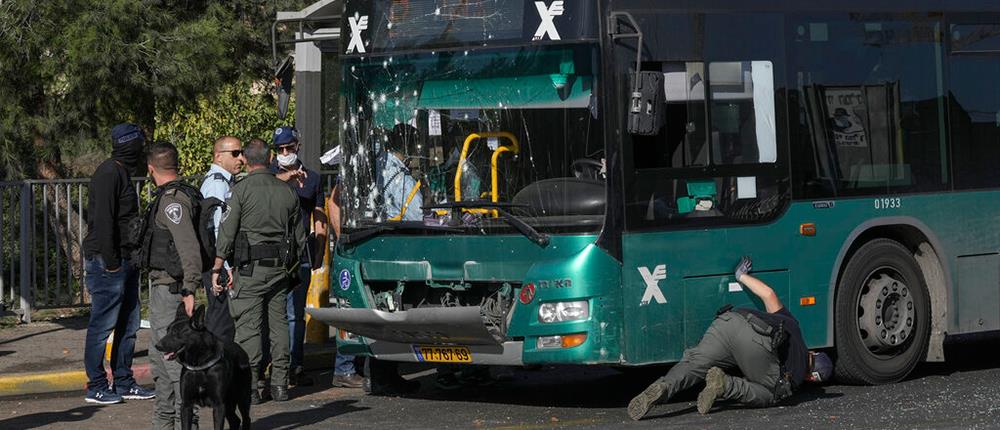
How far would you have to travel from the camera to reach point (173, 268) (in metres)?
9.28

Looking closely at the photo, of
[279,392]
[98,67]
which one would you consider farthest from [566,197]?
[98,67]

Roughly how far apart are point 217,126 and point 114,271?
14.6 meters

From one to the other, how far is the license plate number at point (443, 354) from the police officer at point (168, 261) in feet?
6.48

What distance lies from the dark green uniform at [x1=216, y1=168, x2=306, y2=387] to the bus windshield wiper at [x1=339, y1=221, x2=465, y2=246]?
42cm

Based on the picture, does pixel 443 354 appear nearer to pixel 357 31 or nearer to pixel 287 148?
pixel 287 148

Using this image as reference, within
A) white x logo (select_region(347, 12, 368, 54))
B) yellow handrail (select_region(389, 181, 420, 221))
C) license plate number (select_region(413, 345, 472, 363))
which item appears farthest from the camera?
white x logo (select_region(347, 12, 368, 54))

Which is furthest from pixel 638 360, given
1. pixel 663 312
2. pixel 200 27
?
pixel 200 27

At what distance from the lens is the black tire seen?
11.5 m

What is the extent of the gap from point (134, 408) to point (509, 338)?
266 centimetres

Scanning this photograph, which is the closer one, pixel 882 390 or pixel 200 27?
pixel 882 390

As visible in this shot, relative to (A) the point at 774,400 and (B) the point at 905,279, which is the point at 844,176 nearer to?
(B) the point at 905,279

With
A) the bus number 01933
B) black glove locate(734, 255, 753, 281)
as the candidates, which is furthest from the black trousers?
the bus number 01933

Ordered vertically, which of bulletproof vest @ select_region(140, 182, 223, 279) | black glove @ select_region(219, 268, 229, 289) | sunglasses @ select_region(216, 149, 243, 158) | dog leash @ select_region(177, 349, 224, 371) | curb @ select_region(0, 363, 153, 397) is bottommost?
curb @ select_region(0, 363, 153, 397)

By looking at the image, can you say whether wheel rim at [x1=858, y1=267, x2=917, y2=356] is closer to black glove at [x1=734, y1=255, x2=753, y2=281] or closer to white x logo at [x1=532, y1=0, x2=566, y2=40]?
black glove at [x1=734, y1=255, x2=753, y2=281]
